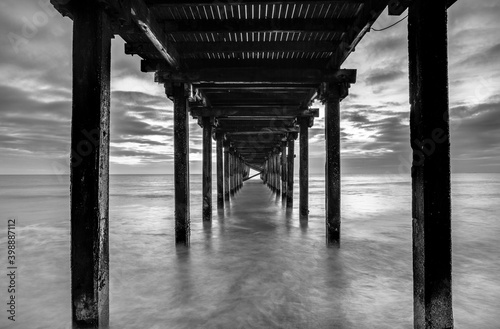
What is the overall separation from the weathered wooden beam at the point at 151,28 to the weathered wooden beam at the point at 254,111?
3.67 m

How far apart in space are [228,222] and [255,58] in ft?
18.3

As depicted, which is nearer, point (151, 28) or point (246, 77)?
point (151, 28)

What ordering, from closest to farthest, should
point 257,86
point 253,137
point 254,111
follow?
point 257,86, point 254,111, point 253,137

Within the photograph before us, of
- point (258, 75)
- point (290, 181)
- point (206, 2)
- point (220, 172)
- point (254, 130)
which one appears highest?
point (206, 2)

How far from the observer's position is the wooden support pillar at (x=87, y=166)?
276cm

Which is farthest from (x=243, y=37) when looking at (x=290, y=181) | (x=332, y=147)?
(x=290, y=181)

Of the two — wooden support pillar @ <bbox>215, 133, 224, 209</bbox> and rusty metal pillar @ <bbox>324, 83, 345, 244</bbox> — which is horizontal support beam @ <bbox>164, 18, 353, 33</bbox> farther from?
wooden support pillar @ <bbox>215, 133, 224, 209</bbox>

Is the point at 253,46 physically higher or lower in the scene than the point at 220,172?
higher

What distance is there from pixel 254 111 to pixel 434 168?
710 cm

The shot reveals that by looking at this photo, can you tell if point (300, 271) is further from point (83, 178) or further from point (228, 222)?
point (228, 222)

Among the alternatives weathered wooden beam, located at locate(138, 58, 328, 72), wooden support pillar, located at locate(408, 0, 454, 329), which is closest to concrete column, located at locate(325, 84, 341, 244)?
weathered wooden beam, located at locate(138, 58, 328, 72)

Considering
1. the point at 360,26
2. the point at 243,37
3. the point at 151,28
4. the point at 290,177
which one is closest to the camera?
the point at 151,28

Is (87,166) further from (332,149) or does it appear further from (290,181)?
(290,181)

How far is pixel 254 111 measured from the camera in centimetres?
930
